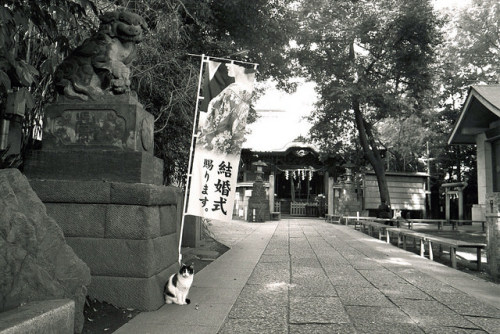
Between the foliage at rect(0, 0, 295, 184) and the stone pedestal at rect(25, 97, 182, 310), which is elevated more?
the foliage at rect(0, 0, 295, 184)

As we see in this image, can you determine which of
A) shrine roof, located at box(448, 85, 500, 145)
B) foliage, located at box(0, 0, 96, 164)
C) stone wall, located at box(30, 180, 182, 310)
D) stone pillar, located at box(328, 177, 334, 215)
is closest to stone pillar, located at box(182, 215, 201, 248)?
foliage, located at box(0, 0, 96, 164)

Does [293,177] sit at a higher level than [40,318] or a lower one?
higher

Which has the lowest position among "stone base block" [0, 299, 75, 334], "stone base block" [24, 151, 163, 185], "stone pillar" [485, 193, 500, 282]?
"stone base block" [0, 299, 75, 334]

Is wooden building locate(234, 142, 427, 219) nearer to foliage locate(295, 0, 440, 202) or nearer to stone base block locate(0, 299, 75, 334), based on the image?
foliage locate(295, 0, 440, 202)

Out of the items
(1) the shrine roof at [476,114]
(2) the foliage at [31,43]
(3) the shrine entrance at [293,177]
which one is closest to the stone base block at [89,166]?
(2) the foliage at [31,43]

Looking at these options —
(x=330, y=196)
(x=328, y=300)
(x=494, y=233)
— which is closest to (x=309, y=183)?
(x=330, y=196)

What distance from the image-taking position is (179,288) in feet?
13.4

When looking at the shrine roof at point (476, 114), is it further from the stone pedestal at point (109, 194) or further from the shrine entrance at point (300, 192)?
the stone pedestal at point (109, 194)

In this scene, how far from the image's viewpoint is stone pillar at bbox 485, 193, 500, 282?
5.87 meters

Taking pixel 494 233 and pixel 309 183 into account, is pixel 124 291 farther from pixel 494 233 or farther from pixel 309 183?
pixel 309 183

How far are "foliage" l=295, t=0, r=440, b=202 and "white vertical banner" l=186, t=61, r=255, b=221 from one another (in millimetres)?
11475

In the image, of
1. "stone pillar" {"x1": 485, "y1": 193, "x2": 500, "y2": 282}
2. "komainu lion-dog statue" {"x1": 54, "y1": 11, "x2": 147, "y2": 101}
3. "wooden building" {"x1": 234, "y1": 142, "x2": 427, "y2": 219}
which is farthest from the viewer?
"wooden building" {"x1": 234, "y1": 142, "x2": 427, "y2": 219}

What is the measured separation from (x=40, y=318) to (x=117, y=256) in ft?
5.90

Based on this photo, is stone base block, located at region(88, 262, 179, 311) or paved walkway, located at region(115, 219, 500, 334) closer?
paved walkway, located at region(115, 219, 500, 334)
